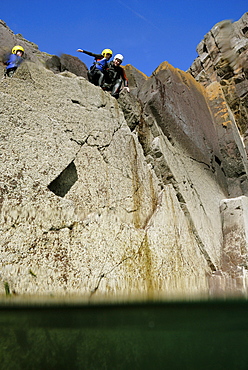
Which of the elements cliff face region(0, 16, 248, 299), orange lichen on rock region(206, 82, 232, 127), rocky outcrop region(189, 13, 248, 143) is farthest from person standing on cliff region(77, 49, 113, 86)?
rocky outcrop region(189, 13, 248, 143)

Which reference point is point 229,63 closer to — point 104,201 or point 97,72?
point 97,72

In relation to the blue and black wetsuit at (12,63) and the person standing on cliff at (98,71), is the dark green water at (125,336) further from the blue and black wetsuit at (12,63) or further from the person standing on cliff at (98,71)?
the person standing on cliff at (98,71)

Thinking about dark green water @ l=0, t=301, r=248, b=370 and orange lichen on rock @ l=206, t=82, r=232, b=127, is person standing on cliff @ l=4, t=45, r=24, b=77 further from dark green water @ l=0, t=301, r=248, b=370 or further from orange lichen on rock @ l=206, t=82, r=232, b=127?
orange lichen on rock @ l=206, t=82, r=232, b=127

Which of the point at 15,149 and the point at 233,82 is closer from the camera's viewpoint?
the point at 15,149

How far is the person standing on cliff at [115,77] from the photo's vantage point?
4415mm

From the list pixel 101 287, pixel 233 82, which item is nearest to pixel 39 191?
pixel 101 287

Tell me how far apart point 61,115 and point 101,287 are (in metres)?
1.85

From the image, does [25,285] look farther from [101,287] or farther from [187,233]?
[187,233]

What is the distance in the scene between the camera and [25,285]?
2.45m

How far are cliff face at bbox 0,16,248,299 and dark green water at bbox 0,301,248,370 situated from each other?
0.85 ft

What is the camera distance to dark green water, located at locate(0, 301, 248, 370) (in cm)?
250

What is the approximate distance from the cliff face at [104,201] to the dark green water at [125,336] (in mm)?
259

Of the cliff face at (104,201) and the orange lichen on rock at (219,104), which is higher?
the orange lichen on rock at (219,104)

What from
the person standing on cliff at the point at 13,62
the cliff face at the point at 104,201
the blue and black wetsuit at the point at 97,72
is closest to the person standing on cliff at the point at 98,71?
the blue and black wetsuit at the point at 97,72
